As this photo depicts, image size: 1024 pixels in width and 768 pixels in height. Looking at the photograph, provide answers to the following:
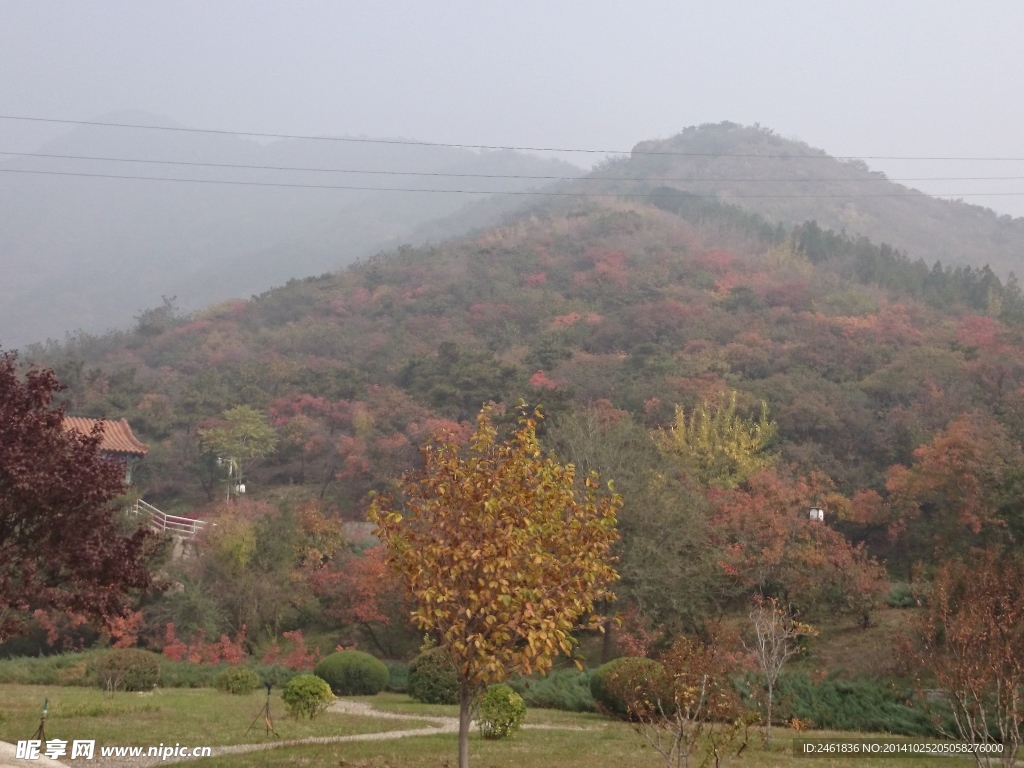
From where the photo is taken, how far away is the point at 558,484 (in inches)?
326

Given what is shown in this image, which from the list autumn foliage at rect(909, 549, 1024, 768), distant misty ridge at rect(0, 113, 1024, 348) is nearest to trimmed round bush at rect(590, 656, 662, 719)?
autumn foliage at rect(909, 549, 1024, 768)

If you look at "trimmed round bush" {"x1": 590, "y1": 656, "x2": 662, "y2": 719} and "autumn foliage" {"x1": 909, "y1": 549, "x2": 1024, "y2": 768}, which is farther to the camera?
"trimmed round bush" {"x1": 590, "y1": 656, "x2": 662, "y2": 719}

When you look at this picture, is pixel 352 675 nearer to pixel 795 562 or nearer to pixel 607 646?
pixel 607 646

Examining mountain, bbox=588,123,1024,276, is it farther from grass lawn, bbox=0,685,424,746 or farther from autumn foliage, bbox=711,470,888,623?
grass lawn, bbox=0,685,424,746

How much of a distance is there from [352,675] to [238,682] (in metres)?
2.25

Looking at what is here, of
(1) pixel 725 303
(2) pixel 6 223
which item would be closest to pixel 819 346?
(1) pixel 725 303

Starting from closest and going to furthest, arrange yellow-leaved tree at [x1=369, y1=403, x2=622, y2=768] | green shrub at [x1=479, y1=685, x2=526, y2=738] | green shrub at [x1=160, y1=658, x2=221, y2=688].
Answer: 1. yellow-leaved tree at [x1=369, y1=403, x2=622, y2=768]
2. green shrub at [x1=479, y1=685, x2=526, y2=738]
3. green shrub at [x1=160, y1=658, x2=221, y2=688]

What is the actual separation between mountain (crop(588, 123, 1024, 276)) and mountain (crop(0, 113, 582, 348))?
77.3 ft

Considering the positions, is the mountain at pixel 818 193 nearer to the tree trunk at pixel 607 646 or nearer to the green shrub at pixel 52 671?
the tree trunk at pixel 607 646

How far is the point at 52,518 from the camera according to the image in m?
9.64

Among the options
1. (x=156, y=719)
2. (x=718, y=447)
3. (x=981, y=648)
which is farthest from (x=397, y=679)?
(x=718, y=447)

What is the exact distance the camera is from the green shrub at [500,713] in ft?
40.3

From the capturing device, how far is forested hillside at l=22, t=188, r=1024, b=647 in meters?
22.8

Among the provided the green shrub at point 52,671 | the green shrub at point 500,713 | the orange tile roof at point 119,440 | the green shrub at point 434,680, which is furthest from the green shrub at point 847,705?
the orange tile roof at point 119,440
